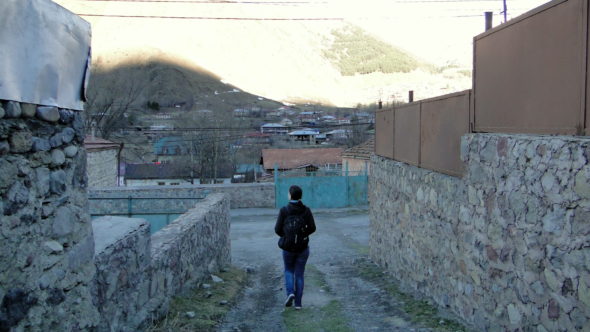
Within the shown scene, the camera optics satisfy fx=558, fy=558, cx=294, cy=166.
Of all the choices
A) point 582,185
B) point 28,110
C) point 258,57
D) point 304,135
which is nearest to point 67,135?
point 28,110

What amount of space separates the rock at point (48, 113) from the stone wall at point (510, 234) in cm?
311

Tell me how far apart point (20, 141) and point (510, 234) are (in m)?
3.54

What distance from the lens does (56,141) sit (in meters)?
3.27

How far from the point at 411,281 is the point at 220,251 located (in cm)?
362

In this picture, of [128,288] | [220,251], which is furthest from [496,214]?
[220,251]

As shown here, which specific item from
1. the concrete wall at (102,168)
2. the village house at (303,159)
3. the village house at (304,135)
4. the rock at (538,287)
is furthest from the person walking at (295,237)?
the village house at (304,135)

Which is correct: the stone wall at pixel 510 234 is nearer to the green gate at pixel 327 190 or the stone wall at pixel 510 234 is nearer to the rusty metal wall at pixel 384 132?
the rusty metal wall at pixel 384 132

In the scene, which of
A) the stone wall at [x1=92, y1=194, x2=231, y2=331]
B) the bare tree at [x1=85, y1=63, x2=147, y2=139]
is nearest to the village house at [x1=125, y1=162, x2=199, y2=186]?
the bare tree at [x1=85, y1=63, x2=147, y2=139]

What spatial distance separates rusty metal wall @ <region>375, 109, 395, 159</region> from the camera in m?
9.96

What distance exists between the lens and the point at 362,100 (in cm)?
11931

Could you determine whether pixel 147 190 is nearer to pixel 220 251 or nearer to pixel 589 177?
pixel 220 251

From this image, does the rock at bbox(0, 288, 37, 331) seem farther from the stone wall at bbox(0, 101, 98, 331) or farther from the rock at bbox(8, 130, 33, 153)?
the rock at bbox(8, 130, 33, 153)

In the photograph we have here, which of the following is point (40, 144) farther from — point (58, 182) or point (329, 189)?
point (329, 189)

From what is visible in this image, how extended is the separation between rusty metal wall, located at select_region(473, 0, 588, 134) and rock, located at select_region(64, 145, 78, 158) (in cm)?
326
